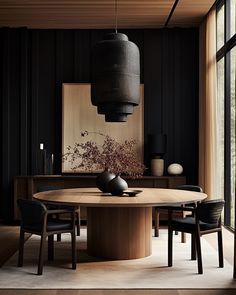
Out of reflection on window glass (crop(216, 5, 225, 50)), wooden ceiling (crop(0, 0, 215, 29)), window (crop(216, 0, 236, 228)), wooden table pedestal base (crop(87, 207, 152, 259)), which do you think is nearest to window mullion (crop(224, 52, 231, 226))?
window (crop(216, 0, 236, 228))

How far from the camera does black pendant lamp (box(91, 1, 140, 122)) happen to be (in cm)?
536

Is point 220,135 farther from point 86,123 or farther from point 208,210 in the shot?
point 208,210

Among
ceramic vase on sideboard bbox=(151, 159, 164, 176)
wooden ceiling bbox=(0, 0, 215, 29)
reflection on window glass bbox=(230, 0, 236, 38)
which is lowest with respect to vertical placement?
ceramic vase on sideboard bbox=(151, 159, 164, 176)

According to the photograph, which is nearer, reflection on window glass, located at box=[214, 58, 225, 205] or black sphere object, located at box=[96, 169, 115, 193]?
black sphere object, located at box=[96, 169, 115, 193]

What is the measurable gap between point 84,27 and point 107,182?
358 cm

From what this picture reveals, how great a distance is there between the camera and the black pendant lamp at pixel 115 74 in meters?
5.36

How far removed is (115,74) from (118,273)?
198cm

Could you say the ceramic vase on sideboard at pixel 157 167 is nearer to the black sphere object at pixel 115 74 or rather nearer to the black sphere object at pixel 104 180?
the black sphere object at pixel 104 180

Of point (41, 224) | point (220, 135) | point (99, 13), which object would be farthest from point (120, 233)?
point (99, 13)

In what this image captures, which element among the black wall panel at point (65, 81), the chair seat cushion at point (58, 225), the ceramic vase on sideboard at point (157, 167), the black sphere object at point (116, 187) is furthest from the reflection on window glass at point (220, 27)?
the chair seat cushion at point (58, 225)

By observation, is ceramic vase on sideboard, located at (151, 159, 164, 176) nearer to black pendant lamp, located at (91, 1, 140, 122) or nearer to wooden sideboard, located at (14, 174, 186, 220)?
wooden sideboard, located at (14, 174, 186, 220)

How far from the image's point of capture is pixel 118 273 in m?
5.03

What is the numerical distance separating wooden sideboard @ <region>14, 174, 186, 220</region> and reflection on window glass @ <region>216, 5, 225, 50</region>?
84.4 inches

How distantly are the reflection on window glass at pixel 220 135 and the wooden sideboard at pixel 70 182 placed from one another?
57cm
